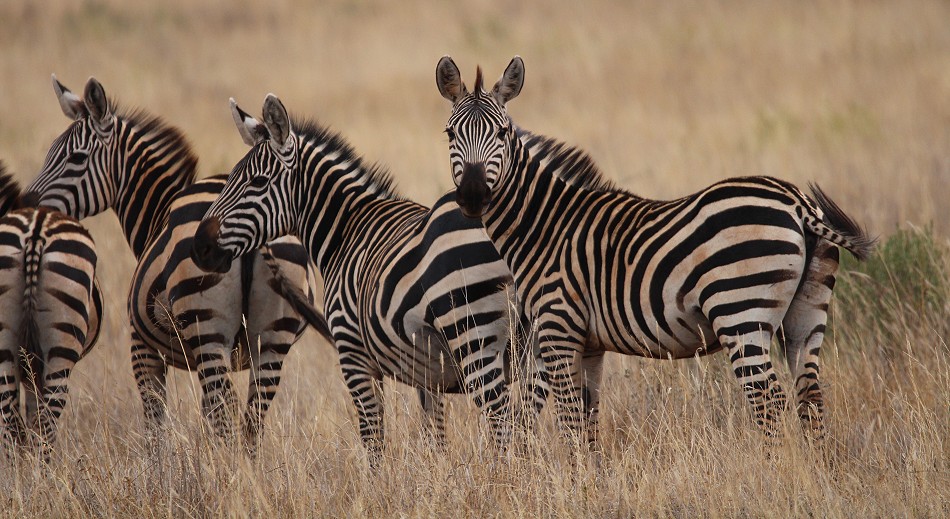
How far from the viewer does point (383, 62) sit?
2238cm

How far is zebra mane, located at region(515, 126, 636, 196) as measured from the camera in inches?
228

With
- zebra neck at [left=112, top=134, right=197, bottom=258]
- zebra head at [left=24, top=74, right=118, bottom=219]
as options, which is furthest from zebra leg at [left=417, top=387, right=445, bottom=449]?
zebra head at [left=24, top=74, right=118, bottom=219]

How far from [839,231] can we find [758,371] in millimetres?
854

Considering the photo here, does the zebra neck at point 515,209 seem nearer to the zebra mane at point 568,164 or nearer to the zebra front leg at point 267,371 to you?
the zebra mane at point 568,164

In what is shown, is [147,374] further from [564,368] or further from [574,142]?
[574,142]

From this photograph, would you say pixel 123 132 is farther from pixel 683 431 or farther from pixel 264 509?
pixel 683 431

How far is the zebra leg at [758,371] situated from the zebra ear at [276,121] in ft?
9.88

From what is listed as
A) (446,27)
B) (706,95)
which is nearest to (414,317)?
(706,95)

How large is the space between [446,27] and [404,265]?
19801 millimetres

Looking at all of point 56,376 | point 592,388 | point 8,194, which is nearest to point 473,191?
point 592,388

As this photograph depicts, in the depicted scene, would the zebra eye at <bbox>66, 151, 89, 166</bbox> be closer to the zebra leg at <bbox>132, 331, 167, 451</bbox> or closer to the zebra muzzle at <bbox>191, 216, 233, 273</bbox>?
the zebra leg at <bbox>132, 331, 167, 451</bbox>

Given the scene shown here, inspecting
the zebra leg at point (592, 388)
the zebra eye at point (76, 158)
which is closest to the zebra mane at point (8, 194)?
the zebra eye at point (76, 158)

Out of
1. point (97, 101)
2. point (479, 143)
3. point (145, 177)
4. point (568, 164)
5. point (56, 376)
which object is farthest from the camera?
point (145, 177)

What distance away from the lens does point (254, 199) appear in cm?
604
